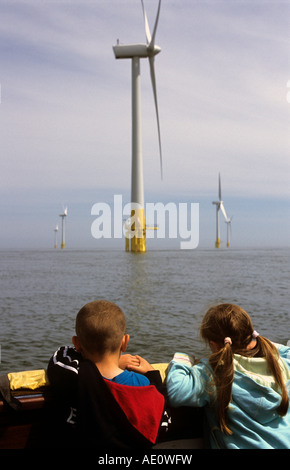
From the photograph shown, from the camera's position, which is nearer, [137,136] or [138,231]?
[137,136]

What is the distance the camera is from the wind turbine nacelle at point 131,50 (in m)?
55.6

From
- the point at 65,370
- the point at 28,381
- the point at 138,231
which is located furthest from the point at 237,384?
the point at 138,231

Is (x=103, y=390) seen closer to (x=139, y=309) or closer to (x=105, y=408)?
(x=105, y=408)

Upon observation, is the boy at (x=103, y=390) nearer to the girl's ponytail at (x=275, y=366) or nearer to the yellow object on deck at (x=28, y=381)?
the yellow object on deck at (x=28, y=381)

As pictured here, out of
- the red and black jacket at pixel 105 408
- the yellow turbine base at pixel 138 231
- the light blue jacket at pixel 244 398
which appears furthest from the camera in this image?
the yellow turbine base at pixel 138 231

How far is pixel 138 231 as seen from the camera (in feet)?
186

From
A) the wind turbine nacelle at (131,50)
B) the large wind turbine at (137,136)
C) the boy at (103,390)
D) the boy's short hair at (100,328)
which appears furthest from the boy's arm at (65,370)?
the wind turbine nacelle at (131,50)

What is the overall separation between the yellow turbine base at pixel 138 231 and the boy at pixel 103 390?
52.1 m

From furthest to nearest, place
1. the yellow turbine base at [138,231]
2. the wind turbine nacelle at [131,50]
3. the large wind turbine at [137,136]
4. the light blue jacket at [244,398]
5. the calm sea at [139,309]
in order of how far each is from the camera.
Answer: the wind turbine nacelle at [131,50], the yellow turbine base at [138,231], the large wind turbine at [137,136], the calm sea at [139,309], the light blue jacket at [244,398]

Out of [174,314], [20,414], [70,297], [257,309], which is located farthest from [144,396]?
[70,297]

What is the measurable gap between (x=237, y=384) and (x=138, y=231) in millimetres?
54118

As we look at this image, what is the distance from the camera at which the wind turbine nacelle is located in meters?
55.6

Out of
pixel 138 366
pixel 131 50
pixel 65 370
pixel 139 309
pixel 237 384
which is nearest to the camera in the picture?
pixel 65 370

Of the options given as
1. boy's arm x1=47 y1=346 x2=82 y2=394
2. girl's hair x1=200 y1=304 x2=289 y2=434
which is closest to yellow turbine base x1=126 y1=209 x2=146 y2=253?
girl's hair x1=200 y1=304 x2=289 y2=434
